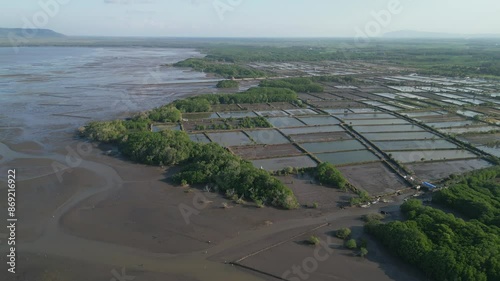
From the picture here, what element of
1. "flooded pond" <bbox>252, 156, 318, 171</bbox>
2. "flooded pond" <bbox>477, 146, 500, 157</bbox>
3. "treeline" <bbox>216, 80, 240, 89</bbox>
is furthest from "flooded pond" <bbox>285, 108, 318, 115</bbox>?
"treeline" <bbox>216, 80, 240, 89</bbox>

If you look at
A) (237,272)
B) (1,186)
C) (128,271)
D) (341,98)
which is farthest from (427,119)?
(1,186)

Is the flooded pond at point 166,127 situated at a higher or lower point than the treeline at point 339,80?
lower

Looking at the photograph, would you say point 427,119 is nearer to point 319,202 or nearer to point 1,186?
point 319,202

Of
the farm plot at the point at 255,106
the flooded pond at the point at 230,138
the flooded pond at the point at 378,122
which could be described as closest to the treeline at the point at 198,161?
the flooded pond at the point at 230,138

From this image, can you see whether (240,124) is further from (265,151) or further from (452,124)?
(452,124)

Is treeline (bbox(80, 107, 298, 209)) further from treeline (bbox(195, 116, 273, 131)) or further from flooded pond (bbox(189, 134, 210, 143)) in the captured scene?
treeline (bbox(195, 116, 273, 131))

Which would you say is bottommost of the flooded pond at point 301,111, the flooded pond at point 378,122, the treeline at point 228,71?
the flooded pond at point 378,122

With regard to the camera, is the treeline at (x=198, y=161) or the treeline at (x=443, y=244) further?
the treeline at (x=198, y=161)

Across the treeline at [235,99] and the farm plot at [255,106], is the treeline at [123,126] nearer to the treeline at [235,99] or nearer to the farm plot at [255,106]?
the treeline at [235,99]

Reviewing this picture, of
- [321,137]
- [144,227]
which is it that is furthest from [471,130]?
[144,227]
